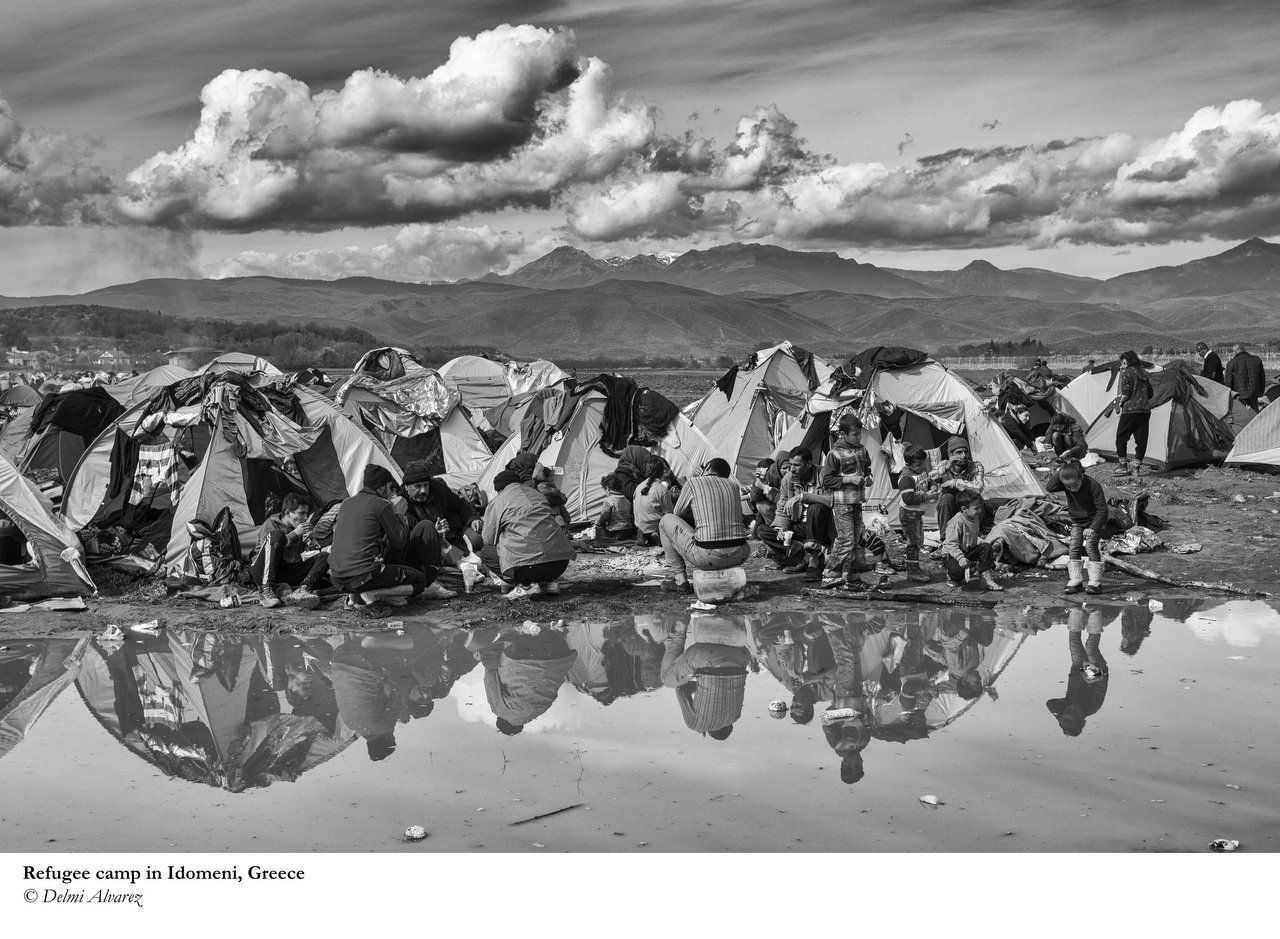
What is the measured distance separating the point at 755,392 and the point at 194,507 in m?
8.18

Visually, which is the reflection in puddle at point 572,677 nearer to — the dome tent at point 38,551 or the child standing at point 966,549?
the child standing at point 966,549

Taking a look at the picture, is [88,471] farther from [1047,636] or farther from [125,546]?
[1047,636]

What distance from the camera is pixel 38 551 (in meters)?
10.5

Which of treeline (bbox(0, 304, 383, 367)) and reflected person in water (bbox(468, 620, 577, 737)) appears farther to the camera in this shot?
treeline (bbox(0, 304, 383, 367))

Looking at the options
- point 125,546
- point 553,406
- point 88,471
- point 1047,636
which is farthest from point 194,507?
point 1047,636

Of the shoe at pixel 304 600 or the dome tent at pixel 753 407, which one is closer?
the shoe at pixel 304 600

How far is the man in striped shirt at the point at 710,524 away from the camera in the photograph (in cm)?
987

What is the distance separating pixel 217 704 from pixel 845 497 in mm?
5645

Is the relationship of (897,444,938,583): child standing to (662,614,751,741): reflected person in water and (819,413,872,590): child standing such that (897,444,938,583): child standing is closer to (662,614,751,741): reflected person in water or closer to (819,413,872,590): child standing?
(819,413,872,590): child standing

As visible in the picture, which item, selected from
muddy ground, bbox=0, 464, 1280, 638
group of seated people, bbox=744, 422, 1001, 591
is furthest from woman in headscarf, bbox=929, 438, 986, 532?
muddy ground, bbox=0, 464, 1280, 638

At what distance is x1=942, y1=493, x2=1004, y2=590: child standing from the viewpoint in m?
10.5

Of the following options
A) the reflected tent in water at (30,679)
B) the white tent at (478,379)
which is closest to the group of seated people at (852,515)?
the reflected tent in water at (30,679)

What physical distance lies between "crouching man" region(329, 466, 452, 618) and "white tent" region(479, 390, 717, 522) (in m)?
4.30

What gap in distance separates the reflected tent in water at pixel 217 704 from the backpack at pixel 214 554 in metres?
1.39
